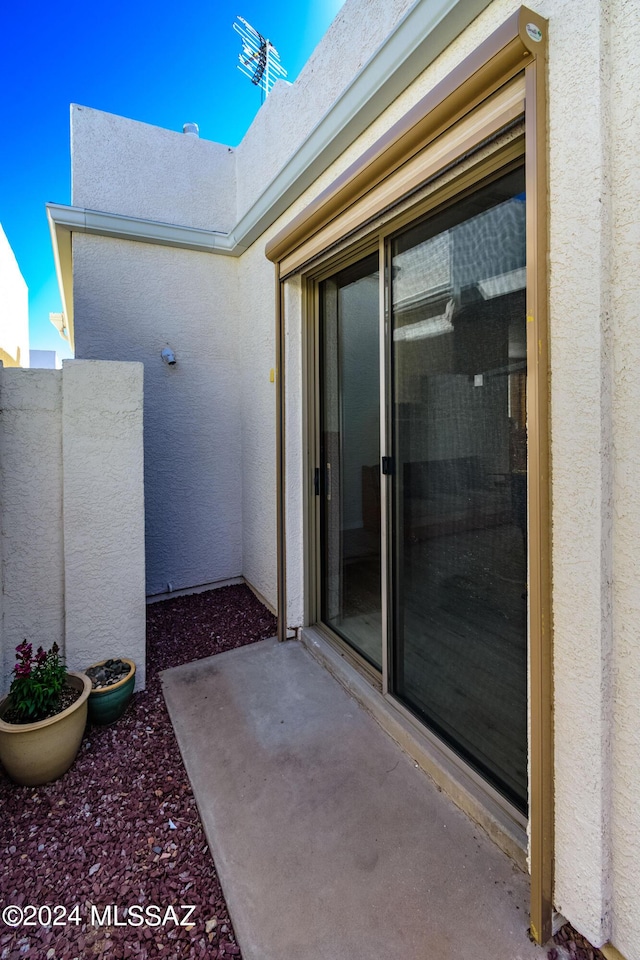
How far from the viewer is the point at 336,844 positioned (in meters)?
2.07

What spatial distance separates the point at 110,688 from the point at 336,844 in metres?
1.79

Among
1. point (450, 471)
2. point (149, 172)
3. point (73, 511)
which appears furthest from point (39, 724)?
point (149, 172)

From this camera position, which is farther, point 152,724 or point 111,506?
point 111,506

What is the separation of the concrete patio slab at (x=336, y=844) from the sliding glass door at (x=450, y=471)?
1.19 ft

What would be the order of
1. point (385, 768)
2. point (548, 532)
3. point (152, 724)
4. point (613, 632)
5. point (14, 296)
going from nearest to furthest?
1. point (613, 632)
2. point (548, 532)
3. point (385, 768)
4. point (152, 724)
5. point (14, 296)

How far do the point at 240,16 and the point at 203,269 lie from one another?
144 inches

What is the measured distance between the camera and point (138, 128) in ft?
16.3

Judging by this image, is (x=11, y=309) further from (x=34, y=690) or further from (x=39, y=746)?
(x=39, y=746)

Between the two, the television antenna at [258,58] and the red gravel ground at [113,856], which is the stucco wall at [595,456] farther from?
the television antenna at [258,58]

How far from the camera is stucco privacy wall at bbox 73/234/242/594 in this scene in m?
4.84

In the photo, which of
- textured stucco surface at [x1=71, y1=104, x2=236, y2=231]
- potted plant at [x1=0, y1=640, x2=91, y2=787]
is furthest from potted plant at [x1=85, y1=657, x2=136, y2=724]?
textured stucco surface at [x1=71, y1=104, x2=236, y2=231]

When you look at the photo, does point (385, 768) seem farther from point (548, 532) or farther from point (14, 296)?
point (14, 296)

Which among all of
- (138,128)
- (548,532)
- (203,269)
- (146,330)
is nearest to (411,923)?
(548,532)

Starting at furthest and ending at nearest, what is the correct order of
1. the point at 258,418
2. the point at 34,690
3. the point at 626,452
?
the point at 258,418 → the point at 34,690 → the point at 626,452
